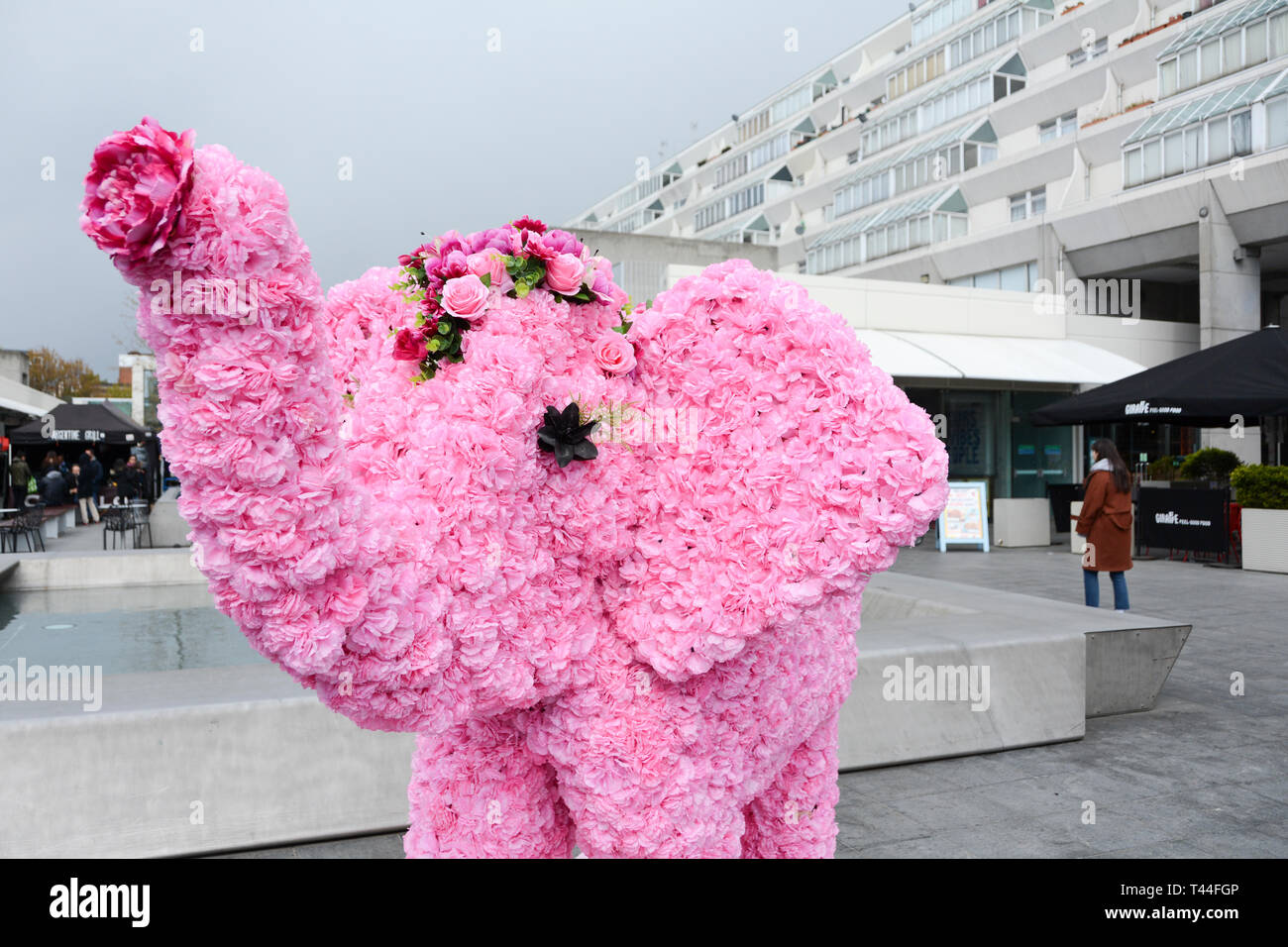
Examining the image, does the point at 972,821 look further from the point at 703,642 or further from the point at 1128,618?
the point at 703,642

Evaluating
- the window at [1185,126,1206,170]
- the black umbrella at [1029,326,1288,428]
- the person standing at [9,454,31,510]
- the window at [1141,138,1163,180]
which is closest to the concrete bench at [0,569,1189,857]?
the black umbrella at [1029,326,1288,428]

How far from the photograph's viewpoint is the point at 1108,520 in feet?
30.1

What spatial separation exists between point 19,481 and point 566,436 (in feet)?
79.4

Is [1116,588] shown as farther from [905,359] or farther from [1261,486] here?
[905,359]

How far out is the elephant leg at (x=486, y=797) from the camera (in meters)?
2.16

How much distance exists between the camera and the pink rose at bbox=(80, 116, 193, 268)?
124cm

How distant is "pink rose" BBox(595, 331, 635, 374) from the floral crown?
86mm

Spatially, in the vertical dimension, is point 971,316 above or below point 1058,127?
below

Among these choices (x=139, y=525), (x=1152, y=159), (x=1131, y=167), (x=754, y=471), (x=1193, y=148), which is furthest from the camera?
(x=1131, y=167)

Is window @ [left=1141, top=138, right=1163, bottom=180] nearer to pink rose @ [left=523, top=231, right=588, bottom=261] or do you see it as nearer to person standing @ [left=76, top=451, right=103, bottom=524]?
pink rose @ [left=523, top=231, right=588, bottom=261]

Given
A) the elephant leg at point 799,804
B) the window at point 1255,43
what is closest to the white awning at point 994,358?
the window at point 1255,43

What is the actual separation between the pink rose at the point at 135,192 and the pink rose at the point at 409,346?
72 cm

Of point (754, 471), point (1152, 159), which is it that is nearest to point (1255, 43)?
point (1152, 159)
